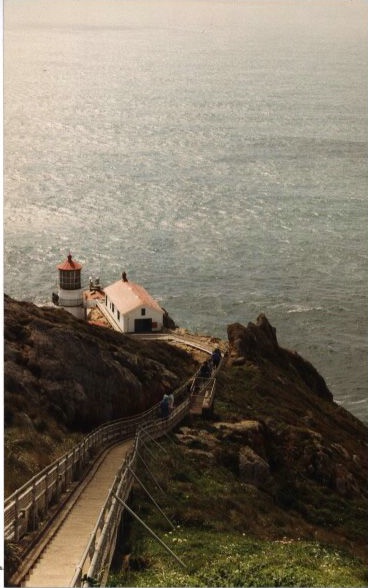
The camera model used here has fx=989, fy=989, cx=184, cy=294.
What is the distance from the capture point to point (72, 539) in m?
16.3

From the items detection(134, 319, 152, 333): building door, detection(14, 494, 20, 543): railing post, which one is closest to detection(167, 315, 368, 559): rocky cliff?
detection(134, 319, 152, 333): building door

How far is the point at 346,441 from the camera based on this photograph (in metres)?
38.2

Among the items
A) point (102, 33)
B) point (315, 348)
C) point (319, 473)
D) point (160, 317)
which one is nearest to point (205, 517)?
point (319, 473)

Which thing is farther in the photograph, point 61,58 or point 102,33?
point 61,58

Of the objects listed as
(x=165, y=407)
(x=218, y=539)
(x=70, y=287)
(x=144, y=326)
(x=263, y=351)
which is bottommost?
(x=218, y=539)

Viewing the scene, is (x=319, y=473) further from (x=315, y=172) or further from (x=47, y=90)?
(x=47, y=90)

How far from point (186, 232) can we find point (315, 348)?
65.0ft

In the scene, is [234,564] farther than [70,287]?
No

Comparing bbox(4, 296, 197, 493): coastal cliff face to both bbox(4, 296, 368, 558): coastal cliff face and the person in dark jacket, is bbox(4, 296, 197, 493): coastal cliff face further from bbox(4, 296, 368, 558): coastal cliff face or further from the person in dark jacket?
the person in dark jacket

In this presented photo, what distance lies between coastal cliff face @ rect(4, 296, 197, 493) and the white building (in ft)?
35.6

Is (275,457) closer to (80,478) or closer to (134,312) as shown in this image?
(80,478)

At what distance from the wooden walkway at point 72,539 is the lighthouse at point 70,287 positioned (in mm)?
24030

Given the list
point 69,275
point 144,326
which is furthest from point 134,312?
→ point 69,275

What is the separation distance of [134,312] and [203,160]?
53291 mm
